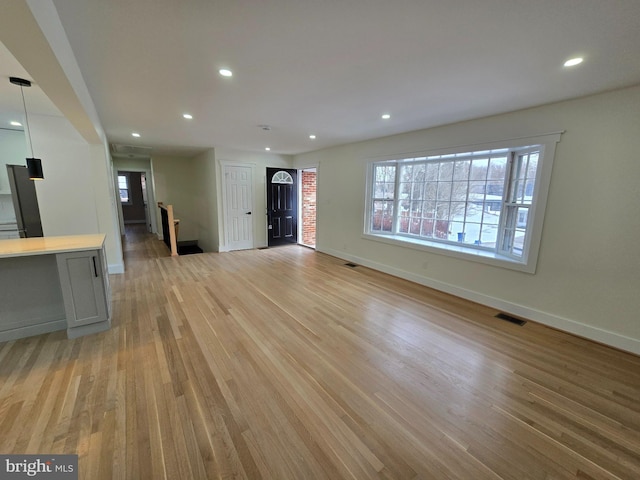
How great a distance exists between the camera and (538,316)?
3055mm

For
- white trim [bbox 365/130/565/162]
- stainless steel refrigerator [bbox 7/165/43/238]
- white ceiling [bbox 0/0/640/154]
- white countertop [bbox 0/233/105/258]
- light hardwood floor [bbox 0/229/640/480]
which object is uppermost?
white ceiling [bbox 0/0/640/154]

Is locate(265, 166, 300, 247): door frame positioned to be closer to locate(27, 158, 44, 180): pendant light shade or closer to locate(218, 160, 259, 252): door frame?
locate(218, 160, 259, 252): door frame

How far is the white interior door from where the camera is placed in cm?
634

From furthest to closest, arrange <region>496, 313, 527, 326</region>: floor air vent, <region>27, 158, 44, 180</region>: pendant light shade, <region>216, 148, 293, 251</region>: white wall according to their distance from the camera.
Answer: <region>216, 148, 293, 251</region>: white wall, <region>496, 313, 527, 326</region>: floor air vent, <region>27, 158, 44, 180</region>: pendant light shade

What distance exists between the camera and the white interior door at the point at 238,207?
634cm

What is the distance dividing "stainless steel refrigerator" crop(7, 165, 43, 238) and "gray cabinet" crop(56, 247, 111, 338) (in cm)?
269

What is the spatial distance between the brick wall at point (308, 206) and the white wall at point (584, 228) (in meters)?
4.30

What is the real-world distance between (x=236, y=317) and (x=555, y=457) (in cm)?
284

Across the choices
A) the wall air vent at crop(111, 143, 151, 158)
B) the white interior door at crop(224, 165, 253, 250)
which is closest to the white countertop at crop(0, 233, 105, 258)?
the white interior door at crop(224, 165, 253, 250)

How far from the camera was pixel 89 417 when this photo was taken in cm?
168

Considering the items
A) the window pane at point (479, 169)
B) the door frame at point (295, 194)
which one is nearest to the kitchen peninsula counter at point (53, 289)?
the door frame at point (295, 194)
